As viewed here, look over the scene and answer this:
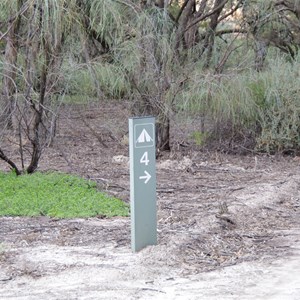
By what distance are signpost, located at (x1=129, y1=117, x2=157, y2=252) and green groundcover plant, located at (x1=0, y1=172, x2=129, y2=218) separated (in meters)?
1.66

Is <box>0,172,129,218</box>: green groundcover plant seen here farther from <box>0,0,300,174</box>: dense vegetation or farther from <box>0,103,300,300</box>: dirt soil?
<box>0,0,300,174</box>: dense vegetation

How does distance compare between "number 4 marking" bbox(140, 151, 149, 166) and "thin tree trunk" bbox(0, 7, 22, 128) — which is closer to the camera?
"number 4 marking" bbox(140, 151, 149, 166)

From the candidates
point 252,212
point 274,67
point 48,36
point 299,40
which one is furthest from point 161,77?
point 299,40

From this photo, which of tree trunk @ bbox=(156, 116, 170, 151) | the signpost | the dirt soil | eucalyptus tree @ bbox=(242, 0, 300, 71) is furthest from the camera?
eucalyptus tree @ bbox=(242, 0, 300, 71)

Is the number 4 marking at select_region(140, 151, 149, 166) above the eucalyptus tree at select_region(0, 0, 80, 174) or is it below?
below

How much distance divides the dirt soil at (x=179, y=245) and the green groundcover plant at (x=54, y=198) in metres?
0.27

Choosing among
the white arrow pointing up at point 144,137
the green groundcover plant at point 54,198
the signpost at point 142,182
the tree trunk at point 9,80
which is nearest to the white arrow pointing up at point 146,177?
the signpost at point 142,182

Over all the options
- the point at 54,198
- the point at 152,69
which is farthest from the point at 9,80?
the point at 152,69

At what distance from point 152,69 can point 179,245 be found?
5656 millimetres

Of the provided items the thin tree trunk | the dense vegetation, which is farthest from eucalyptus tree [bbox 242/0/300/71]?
the thin tree trunk

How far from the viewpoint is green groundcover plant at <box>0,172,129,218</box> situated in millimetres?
8656

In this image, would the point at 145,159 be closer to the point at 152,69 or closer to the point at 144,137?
the point at 144,137

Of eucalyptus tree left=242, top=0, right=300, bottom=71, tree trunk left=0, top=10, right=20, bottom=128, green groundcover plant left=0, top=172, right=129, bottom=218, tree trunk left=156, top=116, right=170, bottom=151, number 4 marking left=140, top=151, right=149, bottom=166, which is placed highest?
eucalyptus tree left=242, top=0, right=300, bottom=71

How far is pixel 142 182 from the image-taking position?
22.5ft
